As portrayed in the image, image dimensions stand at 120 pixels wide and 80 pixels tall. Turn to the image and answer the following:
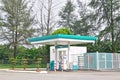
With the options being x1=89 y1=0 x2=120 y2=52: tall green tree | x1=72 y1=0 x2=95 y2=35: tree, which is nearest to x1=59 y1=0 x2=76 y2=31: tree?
x1=72 y1=0 x2=95 y2=35: tree

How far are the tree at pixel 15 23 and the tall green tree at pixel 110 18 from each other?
550 inches

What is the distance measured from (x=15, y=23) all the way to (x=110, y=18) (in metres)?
18.0

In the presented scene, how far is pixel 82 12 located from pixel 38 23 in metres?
15.1

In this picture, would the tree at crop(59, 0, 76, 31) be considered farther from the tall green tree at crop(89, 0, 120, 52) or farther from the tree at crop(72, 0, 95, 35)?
the tall green tree at crop(89, 0, 120, 52)

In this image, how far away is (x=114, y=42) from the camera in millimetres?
56688

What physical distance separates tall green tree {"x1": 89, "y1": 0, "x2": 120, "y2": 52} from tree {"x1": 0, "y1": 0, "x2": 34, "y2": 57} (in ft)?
45.8

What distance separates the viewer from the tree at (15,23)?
208 feet

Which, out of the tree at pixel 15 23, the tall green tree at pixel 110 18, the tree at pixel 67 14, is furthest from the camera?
the tree at pixel 67 14

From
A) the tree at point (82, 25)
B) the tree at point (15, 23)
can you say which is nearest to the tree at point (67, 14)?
the tree at point (82, 25)

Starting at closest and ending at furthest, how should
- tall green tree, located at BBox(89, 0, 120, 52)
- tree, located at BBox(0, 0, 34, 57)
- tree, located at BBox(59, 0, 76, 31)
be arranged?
tall green tree, located at BBox(89, 0, 120, 52) < tree, located at BBox(0, 0, 34, 57) < tree, located at BBox(59, 0, 76, 31)

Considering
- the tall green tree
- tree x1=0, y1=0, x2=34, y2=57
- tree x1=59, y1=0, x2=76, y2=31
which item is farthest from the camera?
tree x1=59, y1=0, x2=76, y2=31

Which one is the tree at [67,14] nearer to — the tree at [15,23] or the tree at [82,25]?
the tree at [82,25]

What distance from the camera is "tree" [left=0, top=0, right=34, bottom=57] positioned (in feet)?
208

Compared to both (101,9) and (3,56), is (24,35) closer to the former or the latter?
(3,56)
